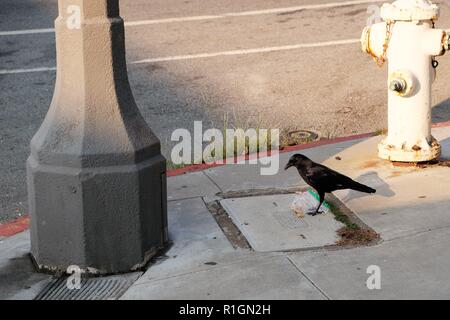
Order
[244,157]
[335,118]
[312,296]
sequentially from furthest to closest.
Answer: [335,118]
[244,157]
[312,296]

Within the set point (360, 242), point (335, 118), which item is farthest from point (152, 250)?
point (335, 118)

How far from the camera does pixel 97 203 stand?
5.67 metres

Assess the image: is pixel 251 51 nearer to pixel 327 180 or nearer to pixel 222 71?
pixel 222 71

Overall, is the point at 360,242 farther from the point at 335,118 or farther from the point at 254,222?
the point at 335,118

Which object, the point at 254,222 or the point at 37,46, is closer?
the point at 254,222

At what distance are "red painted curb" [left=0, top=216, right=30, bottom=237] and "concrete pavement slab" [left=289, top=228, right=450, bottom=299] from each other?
7.10 ft

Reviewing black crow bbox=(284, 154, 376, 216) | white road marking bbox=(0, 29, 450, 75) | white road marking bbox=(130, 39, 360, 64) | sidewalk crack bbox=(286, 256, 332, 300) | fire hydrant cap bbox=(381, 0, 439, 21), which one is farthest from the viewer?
white road marking bbox=(130, 39, 360, 64)

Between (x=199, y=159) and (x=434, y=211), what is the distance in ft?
8.55

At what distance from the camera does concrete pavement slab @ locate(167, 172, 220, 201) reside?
23.5ft

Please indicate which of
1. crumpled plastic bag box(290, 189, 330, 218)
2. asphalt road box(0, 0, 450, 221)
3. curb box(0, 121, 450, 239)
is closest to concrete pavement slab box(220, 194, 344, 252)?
crumpled plastic bag box(290, 189, 330, 218)

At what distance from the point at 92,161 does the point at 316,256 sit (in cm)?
155

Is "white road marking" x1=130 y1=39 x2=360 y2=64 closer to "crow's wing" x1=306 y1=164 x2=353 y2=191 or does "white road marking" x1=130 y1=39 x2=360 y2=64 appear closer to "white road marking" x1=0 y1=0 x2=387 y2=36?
"white road marking" x1=0 y1=0 x2=387 y2=36

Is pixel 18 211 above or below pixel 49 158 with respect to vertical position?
below

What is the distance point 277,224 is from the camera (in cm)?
638
